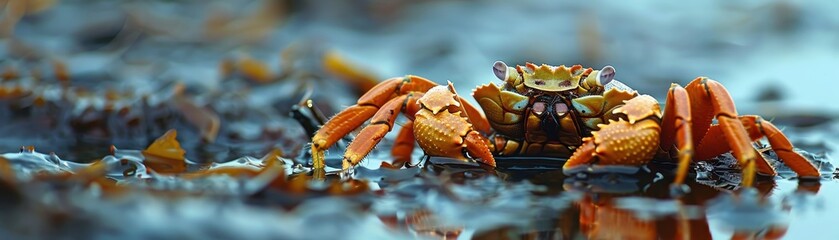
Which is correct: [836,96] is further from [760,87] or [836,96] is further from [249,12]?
[249,12]

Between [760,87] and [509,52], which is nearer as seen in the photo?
[760,87]

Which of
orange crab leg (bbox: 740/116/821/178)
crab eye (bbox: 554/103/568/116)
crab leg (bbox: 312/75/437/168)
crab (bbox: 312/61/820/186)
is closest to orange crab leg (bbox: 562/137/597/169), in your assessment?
crab (bbox: 312/61/820/186)

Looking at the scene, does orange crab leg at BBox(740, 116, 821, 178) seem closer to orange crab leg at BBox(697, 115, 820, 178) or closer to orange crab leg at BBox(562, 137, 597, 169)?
orange crab leg at BBox(697, 115, 820, 178)

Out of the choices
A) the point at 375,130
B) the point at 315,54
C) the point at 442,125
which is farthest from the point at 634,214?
the point at 315,54

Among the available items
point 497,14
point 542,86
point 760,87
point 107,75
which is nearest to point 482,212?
point 542,86

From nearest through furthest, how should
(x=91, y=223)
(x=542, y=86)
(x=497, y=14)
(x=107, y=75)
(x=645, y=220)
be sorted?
(x=91, y=223), (x=645, y=220), (x=542, y=86), (x=107, y=75), (x=497, y=14)

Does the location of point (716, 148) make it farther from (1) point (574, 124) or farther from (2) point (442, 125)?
(2) point (442, 125)

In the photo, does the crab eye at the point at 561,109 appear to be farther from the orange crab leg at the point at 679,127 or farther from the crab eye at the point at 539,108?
the orange crab leg at the point at 679,127
